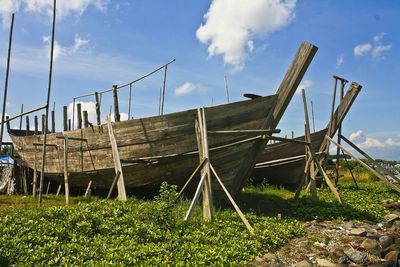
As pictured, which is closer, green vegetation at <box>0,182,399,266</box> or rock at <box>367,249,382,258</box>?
green vegetation at <box>0,182,399,266</box>

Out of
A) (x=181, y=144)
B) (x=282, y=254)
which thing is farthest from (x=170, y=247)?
(x=181, y=144)

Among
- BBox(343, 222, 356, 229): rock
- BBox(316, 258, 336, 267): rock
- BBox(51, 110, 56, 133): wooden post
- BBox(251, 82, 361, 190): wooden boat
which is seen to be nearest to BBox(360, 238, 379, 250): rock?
BBox(343, 222, 356, 229): rock

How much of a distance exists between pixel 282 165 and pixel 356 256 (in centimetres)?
854

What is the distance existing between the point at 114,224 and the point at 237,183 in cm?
408

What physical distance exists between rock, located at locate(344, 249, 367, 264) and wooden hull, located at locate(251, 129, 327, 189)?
26.4ft

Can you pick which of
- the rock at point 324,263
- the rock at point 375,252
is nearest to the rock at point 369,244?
the rock at point 375,252

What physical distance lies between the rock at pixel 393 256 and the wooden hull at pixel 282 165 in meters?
7.88

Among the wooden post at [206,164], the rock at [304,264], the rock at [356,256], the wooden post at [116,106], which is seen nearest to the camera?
the rock at [304,264]

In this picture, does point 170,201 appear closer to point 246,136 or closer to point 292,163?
point 246,136

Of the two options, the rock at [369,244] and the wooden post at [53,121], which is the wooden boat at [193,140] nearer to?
the rock at [369,244]

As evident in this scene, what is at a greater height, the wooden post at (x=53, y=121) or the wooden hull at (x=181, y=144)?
the wooden post at (x=53, y=121)

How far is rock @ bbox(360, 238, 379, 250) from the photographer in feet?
23.6

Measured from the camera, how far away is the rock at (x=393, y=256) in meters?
6.80

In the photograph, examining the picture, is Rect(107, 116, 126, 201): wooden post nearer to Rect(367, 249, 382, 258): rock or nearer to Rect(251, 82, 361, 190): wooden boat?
Rect(367, 249, 382, 258): rock
